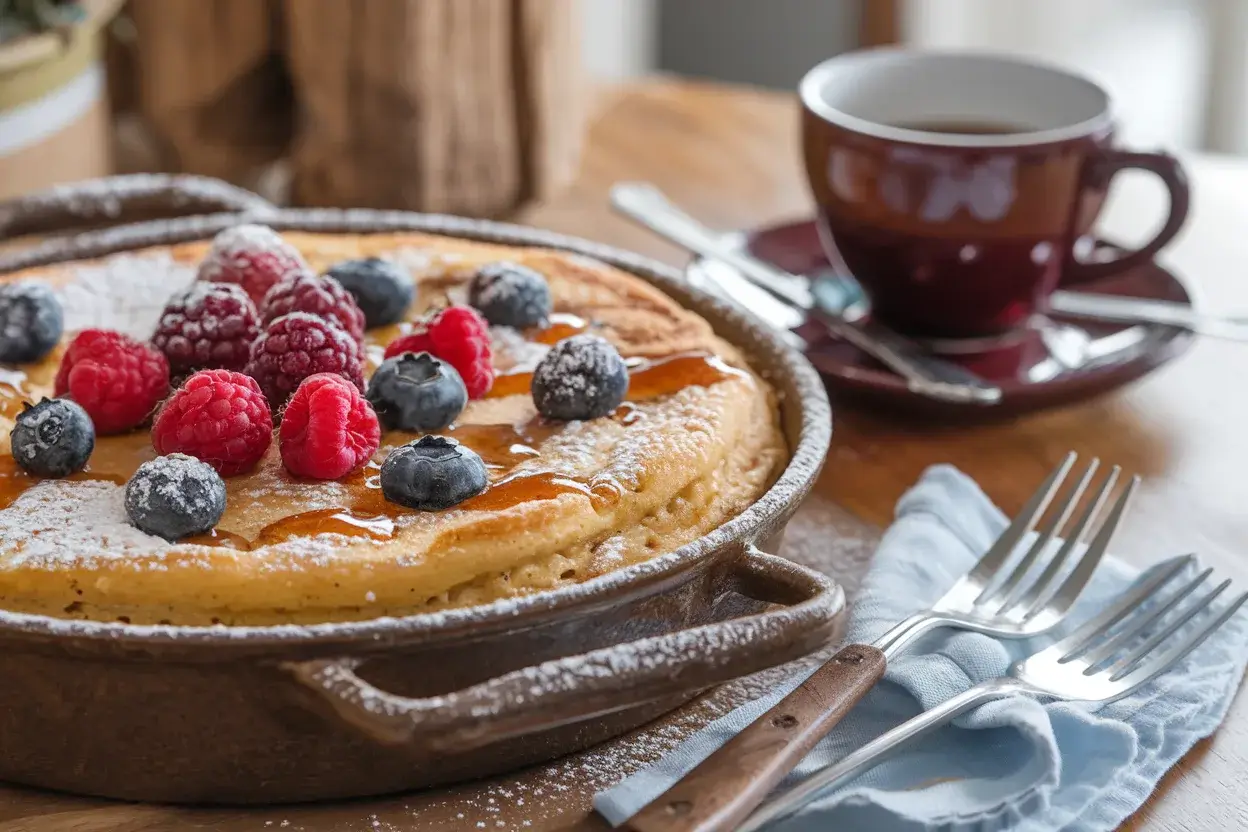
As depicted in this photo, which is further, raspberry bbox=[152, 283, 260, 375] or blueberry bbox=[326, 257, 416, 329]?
blueberry bbox=[326, 257, 416, 329]

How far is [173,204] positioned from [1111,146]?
1.15 m

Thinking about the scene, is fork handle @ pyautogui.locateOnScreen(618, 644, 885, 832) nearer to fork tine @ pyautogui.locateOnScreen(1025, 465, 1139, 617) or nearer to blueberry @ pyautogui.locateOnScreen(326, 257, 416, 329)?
fork tine @ pyautogui.locateOnScreen(1025, 465, 1139, 617)

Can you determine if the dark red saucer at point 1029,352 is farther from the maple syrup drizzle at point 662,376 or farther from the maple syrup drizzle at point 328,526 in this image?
the maple syrup drizzle at point 328,526

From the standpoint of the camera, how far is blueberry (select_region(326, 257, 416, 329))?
148 centimetres

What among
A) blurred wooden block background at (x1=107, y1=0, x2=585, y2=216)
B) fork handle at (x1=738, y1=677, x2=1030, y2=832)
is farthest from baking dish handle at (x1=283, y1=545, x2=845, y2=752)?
blurred wooden block background at (x1=107, y1=0, x2=585, y2=216)

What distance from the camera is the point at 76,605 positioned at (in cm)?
109

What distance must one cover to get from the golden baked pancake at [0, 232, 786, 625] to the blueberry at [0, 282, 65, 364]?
2 centimetres

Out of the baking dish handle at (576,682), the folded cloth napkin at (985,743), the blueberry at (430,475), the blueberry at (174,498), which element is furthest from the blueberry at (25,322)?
the folded cloth napkin at (985,743)

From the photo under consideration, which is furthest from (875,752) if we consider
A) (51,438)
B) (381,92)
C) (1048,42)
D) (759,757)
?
(1048,42)

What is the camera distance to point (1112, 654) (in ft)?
4.15

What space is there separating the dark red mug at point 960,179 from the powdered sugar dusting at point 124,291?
0.80 metres

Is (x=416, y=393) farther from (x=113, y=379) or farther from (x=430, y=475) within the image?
(x=113, y=379)

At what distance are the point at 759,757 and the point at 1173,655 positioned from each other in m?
0.45

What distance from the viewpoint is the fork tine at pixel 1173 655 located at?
1.22 metres
